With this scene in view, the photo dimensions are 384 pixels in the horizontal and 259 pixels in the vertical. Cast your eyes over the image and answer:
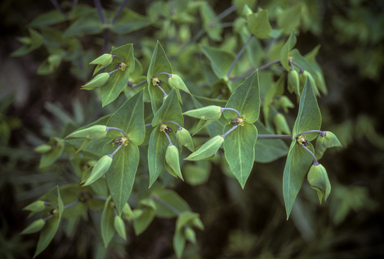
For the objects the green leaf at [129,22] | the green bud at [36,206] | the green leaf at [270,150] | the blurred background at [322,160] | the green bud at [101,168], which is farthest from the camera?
the blurred background at [322,160]

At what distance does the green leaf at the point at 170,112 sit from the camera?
47cm

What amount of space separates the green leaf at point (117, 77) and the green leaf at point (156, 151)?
12 cm

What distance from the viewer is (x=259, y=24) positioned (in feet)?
2.08

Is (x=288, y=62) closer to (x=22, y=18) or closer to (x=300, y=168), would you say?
(x=300, y=168)

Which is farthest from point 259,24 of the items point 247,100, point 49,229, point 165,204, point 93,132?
point 49,229

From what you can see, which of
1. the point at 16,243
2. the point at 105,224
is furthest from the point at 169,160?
the point at 16,243

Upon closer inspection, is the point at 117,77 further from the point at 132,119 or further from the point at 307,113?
the point at 307,113

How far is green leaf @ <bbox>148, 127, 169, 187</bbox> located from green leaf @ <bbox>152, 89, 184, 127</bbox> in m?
0.03

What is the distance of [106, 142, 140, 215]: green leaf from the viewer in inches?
18.5

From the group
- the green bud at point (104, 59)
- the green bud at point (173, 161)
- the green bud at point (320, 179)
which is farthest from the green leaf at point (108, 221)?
the green bud at point (320, 179)

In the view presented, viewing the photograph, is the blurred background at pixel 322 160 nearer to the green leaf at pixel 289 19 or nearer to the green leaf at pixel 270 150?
the green leaf at pixel 289 19

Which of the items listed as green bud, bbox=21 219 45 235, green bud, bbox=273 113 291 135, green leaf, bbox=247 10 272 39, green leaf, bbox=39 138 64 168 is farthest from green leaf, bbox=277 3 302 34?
green bud, bbox=21 219 45 235

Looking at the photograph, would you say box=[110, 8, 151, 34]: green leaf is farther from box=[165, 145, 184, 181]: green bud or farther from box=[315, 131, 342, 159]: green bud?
box=[315, 131, 342, 159]: green bud

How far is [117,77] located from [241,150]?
32cm
